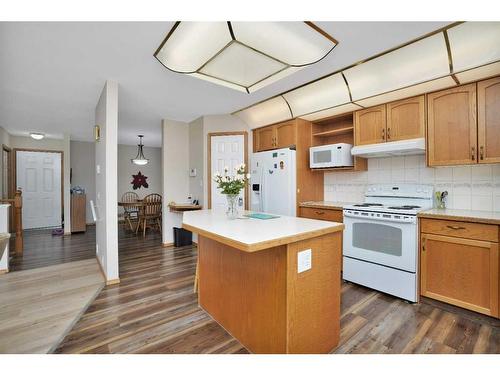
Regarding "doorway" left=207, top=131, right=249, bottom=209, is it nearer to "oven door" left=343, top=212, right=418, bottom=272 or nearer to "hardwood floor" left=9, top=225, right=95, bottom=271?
"oven door" left=343, top=212, right=418, bottom=272

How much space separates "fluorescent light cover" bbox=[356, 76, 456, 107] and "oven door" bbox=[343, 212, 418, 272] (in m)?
1.32

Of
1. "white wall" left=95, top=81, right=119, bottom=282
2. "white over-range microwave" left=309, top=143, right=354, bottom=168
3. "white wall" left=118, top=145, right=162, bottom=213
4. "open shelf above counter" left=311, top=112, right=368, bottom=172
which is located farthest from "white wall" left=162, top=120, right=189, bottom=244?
"white wall" left=118, top=145, right=162, bottom=213

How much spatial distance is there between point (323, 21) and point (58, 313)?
3.21m

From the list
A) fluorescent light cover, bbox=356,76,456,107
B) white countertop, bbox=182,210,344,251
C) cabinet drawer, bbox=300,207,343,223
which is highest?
fluorescent light cover, bbox=356,76,456,107

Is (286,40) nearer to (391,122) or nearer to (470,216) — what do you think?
(391,122)

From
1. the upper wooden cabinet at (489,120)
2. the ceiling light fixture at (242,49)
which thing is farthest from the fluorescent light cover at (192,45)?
the upper wooden cabinet at (489,120)

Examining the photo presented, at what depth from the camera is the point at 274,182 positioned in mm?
3609

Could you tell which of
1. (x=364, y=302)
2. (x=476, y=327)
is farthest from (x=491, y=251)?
(x=364, y=302)

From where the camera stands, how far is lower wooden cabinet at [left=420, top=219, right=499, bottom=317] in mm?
1994

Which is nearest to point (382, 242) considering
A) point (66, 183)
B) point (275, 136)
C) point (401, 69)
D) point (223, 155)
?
point (401, 69)

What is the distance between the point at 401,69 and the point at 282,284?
2336 millimetres

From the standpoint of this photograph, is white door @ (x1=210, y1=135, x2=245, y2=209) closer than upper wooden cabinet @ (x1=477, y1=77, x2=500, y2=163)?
No

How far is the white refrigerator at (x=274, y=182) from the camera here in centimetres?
344
